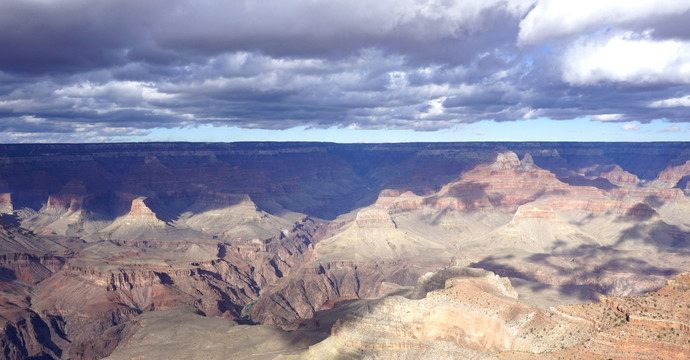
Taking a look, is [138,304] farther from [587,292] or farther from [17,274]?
[587,292]

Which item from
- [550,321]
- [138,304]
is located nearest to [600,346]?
[550,321]

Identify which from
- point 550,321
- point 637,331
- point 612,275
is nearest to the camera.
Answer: point 637,331

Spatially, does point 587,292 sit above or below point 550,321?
below

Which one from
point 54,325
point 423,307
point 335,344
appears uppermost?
point 423,307

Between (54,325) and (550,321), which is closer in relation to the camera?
(550,321)

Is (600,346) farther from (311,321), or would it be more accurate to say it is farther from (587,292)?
(587,292)

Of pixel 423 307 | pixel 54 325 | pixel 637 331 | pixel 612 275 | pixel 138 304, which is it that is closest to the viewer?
pixel 637 331

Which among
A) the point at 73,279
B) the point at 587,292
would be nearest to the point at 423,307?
the point at 587,292

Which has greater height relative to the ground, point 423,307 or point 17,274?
point 423,307

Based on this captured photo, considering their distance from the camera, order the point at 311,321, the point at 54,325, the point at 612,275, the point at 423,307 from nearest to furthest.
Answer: the point at 423,307 → the point at 311,321 → the point at 54,325 → the point at 612,275
